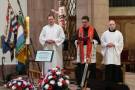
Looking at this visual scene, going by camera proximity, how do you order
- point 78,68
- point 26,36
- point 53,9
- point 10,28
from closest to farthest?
point 78,68 → point 26,36 → point 10,28 → point 53,9

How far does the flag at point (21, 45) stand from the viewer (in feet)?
47.2

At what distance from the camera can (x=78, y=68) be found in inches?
500

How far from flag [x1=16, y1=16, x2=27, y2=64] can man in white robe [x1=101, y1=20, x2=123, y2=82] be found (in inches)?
102

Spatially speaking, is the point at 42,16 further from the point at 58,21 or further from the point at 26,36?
the point at 26,36

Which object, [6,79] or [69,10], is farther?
[69,10]

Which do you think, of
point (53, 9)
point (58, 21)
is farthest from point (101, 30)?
point (53, 9)

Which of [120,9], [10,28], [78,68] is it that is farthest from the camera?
[120,9]

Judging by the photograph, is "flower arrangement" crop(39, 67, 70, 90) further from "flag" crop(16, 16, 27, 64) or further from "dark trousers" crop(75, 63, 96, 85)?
"flag" crop(16, 16, 27, 64)

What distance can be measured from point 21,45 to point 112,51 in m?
2.94

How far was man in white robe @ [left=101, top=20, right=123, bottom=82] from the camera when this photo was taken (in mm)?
12789

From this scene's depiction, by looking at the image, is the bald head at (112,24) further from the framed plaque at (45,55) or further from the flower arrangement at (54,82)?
the flower arrangement at (54,82)

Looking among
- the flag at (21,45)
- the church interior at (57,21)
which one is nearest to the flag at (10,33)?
the church interior at (57,21)

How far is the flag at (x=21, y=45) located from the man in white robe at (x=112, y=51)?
2.58 metres

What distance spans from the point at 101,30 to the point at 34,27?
120 inches
